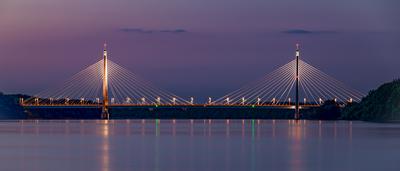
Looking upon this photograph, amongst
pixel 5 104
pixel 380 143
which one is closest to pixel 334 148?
pixel 380 143

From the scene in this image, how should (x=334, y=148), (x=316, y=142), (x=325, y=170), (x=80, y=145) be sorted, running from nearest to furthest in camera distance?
(x=325, y=170), (x=334, y=148), (x=80, y=145), (x=316, y=142)

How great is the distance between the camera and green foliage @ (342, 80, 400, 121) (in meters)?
89.3

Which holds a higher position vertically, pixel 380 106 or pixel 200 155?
pixel 380 106

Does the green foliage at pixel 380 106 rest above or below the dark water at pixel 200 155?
above

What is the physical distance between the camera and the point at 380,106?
309 feet

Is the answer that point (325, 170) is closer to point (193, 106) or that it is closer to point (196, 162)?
point (196, 162)

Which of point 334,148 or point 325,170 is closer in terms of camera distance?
point 325,170

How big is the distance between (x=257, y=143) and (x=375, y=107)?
53.0 meters

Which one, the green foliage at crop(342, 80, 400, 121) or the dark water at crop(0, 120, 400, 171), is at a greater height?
the green foliage at crop(342, 80, 400, 121)

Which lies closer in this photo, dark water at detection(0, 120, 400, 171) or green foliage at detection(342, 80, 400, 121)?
dark water at detection(0, 120, 400, 171)

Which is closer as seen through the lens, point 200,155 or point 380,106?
point 200,155

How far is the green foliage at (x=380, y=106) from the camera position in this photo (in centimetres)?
8931

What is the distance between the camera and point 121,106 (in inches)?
3514

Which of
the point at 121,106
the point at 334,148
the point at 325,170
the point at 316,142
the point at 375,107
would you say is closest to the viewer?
the point at 325,170
